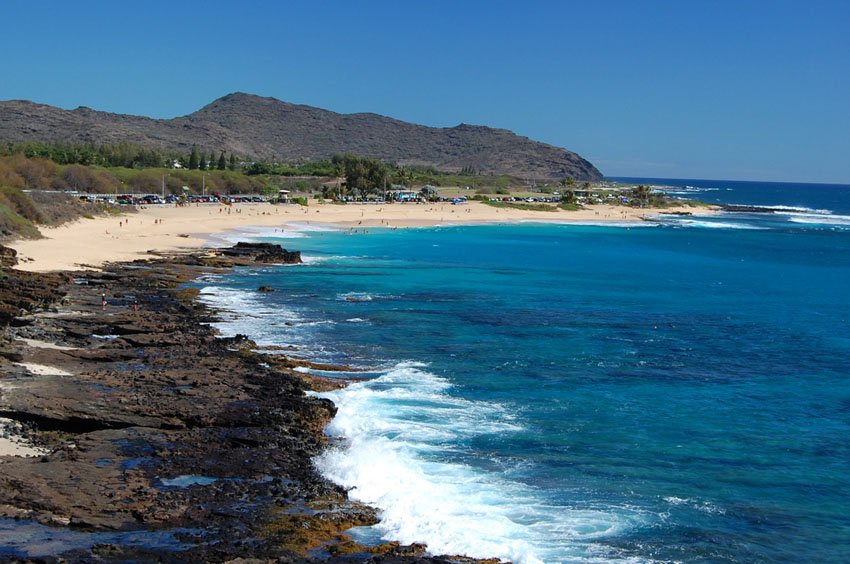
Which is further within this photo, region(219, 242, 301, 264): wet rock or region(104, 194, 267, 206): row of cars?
region(104, 194, 267, 206): row of cars

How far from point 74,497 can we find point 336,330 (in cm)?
1719

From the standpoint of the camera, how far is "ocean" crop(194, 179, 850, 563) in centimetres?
1378

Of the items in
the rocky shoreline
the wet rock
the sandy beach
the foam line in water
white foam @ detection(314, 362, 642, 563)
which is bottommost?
white foam @ detection(314, 362, 642, 563)

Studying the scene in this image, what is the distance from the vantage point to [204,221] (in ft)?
250

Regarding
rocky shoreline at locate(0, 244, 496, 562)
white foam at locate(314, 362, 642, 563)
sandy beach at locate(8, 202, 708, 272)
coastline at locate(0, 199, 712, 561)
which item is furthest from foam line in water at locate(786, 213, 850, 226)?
rocky shoreline at locate(0, 244, 496, 562)

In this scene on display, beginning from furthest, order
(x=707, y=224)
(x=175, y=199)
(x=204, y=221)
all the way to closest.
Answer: (x=707, y=224) → (x=175, y=199) → (x=204, y=221)

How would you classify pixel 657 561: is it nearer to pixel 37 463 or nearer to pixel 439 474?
pixel 439 474

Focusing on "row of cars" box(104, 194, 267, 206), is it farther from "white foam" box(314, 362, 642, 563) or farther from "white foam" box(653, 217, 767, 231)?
"white foam" box(314, 362, 642, 563)

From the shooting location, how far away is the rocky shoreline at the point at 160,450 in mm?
11883

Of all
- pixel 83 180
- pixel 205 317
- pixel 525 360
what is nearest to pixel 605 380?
pixel 525 360

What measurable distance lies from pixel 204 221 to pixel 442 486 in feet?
213

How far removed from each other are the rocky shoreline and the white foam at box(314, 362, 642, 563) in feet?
1.77

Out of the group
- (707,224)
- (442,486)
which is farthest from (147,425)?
(707,224)

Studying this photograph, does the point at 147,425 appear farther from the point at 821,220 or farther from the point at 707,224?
the point at 821,220
